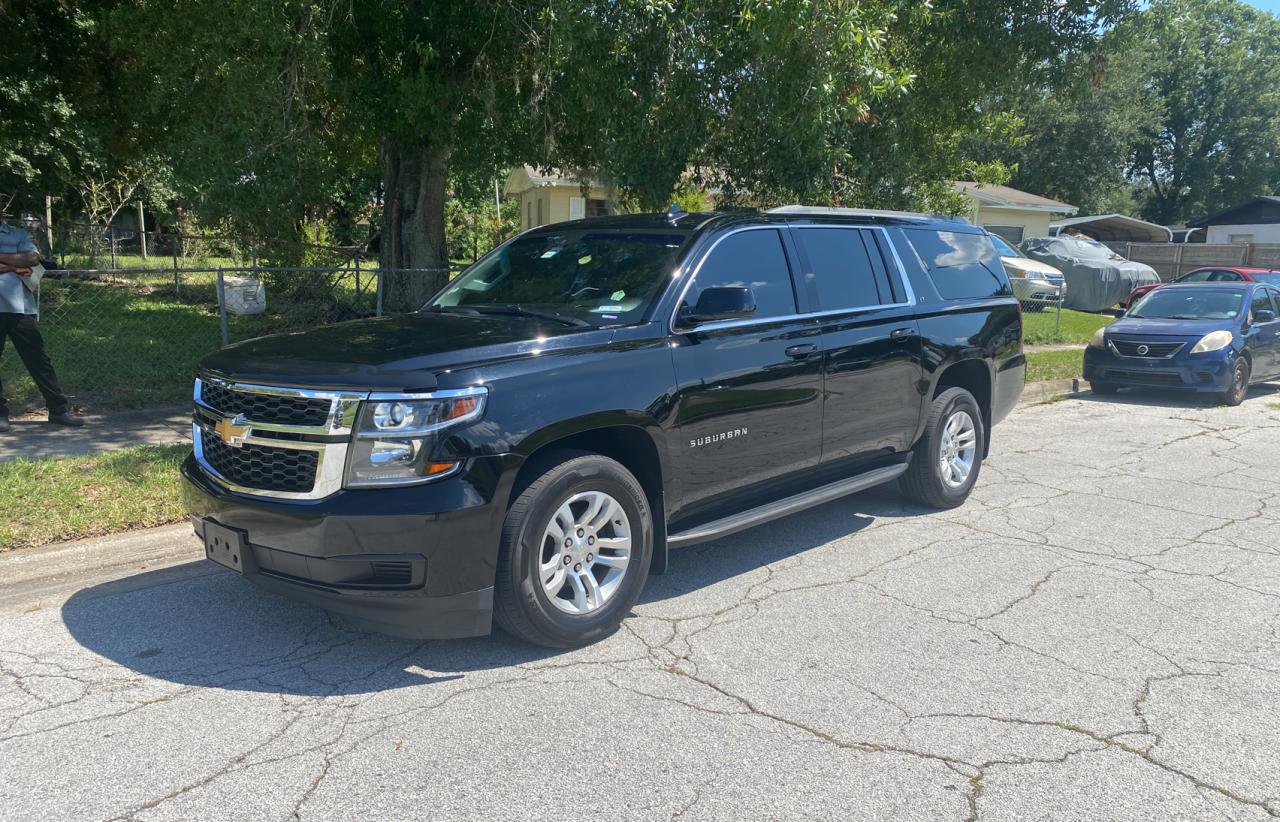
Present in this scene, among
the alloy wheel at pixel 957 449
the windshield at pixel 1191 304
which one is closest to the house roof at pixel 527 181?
the windshield at pixel 1191 304

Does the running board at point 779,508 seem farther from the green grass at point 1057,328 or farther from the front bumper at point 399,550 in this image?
the green grass at point 1057,328

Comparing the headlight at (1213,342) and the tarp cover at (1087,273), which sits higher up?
the tarp cover at (1087,273)

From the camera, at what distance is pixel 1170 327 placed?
1228 cm

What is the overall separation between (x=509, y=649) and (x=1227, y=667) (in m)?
3.21

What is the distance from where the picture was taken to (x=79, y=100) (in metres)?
13.4

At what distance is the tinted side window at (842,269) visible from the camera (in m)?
5.69

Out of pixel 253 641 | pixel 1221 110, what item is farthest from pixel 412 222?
pixel 1221 110

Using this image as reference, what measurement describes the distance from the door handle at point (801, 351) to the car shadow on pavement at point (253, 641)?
49.9 inches

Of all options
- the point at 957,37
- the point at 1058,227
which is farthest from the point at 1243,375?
the point at 1058,227

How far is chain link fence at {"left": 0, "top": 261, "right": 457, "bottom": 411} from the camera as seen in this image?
9.39m

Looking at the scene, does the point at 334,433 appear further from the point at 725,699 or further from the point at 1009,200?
the point at 1009,200

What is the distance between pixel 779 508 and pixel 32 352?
6.20 m

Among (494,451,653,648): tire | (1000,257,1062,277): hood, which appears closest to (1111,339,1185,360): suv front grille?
(1000,257,1062,277): hood

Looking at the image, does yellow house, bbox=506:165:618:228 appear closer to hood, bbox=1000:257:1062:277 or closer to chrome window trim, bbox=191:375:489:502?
hood, bbox=1000:257:1062:277
